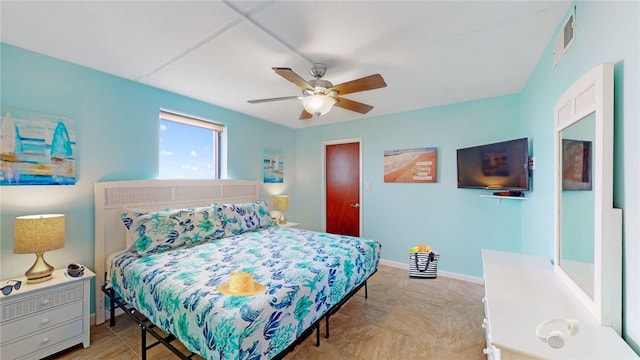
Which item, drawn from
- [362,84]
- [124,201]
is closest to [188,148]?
[124,201]

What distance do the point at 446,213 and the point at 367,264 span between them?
1.75 meters

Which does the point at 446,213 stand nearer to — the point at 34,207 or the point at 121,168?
the point at 121,168

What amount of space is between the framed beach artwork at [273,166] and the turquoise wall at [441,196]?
109 cm

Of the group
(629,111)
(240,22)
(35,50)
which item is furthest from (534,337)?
(35,50)

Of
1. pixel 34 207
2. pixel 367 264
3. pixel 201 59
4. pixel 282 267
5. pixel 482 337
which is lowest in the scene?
pixel 482 337

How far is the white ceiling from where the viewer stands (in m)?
1.58

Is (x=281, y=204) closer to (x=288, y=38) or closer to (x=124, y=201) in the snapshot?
(x=124, y=201)

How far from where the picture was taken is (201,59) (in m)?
2.24

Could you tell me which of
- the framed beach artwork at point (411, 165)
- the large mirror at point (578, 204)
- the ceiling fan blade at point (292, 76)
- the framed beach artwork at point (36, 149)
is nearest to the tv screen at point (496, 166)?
the framed beach artwork at point (411, 165)

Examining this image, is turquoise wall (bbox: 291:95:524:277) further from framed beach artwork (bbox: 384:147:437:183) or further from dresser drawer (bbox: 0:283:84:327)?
dresser drawer (bbox: 0:283:84:327)

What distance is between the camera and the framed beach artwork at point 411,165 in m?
3.66

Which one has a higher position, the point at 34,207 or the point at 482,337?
the point at 34,207

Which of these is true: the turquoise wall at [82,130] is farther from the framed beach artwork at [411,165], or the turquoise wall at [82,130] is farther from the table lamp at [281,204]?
the framed beach artwork at [411,165]

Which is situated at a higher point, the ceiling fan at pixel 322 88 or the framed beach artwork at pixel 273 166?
the ceiling fan at pixel 322 88
